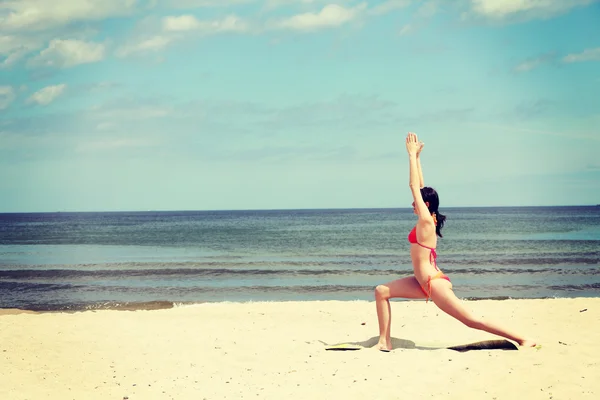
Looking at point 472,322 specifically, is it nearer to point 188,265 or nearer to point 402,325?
point 402,325

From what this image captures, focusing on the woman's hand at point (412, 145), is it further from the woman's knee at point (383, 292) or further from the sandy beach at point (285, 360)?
the sandy beach at point (285, 360)

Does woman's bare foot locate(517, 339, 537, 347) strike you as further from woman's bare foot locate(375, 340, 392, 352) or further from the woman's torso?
woman's bare foot locate(375, 340, 392, 352)

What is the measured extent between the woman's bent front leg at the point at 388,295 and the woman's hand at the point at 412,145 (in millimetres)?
1560

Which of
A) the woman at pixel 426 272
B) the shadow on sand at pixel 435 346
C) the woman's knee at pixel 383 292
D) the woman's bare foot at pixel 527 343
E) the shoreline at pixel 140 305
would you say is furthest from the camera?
the shoreline at pixel 140 305

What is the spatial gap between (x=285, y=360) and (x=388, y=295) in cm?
147

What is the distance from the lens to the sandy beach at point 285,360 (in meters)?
5.84

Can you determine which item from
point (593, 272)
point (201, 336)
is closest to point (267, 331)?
point (201, 336)

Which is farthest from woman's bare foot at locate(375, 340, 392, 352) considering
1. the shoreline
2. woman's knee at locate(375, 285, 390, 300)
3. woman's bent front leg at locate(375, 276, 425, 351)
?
the shoreline

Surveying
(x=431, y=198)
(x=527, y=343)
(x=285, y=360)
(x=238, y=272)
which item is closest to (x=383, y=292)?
(x=431, y=198)

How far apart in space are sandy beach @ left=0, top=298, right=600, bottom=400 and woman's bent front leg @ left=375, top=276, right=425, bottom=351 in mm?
260

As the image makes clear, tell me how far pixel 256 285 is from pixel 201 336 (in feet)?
32.8

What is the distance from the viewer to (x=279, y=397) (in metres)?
5.74

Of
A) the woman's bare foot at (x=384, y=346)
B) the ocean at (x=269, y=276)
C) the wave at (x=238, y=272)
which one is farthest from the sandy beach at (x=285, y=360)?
the wave at (x=238, y=272)

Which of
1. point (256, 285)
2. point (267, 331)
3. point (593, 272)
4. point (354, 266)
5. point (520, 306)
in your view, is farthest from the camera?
point (354, 266)
